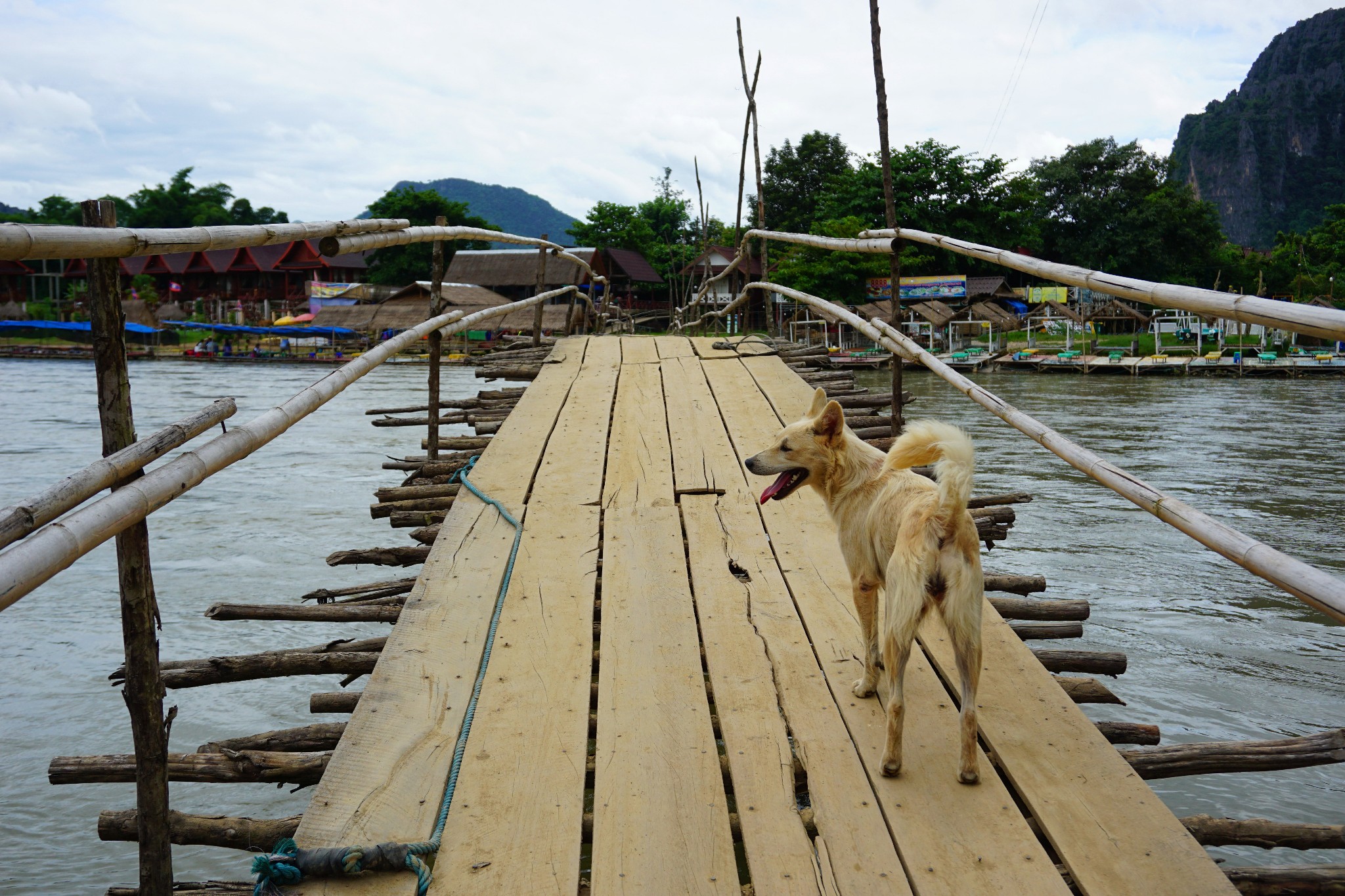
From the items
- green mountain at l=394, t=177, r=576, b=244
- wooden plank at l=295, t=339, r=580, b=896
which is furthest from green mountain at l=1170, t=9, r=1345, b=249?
green mountain at l=394, t=177, r=576, b=244

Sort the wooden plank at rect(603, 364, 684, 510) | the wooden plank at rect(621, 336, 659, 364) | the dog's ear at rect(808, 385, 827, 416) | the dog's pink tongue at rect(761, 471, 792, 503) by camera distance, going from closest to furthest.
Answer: the dog's pink tongue at rect(761, 471, 792, 503) → the dog's ear at rect(808, 385, 827, 416) → the wooden plank at rect(603, 364, 684, 510) → the wooden plank at rect(621, 336, 659, 364)

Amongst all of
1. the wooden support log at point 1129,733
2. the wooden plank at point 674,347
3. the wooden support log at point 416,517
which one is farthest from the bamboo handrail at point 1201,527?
the wooden plank at point 674,347

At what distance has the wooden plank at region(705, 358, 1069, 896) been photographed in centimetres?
187

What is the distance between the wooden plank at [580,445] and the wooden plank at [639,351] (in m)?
0.31

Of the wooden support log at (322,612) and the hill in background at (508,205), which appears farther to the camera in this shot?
the hill in background at (508,205)

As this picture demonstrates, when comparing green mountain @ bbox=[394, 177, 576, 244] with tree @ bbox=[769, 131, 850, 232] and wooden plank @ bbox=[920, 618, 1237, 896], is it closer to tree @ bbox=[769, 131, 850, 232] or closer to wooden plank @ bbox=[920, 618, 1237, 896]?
tree @ bbox=[769, 131, 850, 232]

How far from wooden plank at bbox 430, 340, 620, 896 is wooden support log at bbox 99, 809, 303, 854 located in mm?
452

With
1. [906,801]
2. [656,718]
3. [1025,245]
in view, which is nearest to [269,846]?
[656,718]

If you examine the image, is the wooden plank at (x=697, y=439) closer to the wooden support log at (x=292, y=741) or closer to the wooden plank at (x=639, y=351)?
the wooden plank at (x=639, y=351)

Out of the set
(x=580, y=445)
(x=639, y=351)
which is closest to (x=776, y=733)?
(x=580, y=445)

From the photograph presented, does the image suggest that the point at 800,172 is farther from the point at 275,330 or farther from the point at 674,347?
the point at 674,347

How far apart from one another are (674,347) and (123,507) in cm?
651

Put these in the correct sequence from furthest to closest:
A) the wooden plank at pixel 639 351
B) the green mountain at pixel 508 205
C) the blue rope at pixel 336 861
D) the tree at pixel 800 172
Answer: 1. the green mountain at pixel 508 205
2. the tree at pixel 800 172
3. the wooden plank at pixel 639 351
4. the blue rope at pixel 336 861

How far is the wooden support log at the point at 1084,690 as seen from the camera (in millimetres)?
2732
